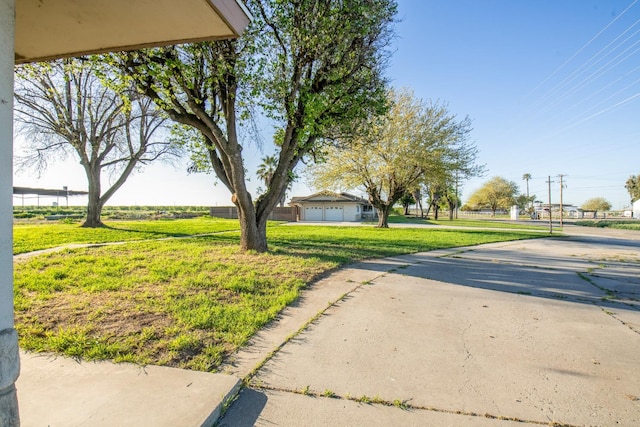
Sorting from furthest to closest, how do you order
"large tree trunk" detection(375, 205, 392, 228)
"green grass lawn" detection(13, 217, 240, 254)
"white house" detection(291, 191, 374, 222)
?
"white house" detection(291, 191, 374, 222) → "large tree trunk" detection(375, 205, 392, 228) → "green grass lawn" detection(13, 217, 240, 254)

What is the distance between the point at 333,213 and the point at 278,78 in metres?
28.8

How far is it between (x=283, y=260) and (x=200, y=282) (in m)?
2.49

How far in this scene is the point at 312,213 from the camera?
36.9 metres

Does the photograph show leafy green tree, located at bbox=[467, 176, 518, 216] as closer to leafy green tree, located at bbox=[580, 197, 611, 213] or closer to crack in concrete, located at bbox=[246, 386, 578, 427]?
leafy green tree, located at bbox=[580, 197, 611, 213]

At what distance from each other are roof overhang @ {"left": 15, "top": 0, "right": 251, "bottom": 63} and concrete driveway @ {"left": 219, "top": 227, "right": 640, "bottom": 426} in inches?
106

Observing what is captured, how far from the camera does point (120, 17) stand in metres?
2.20

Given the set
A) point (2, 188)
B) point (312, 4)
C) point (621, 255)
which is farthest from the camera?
point (621, 255)

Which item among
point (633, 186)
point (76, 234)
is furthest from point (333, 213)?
point (633, 186)

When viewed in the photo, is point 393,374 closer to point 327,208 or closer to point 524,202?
point 327,208

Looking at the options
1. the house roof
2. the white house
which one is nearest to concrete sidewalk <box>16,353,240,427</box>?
the house roof

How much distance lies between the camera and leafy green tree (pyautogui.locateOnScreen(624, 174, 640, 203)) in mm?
59066

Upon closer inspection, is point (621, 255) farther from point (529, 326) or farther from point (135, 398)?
point (135, 398)

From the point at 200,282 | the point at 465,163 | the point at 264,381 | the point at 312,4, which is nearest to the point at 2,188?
the point at 264,381

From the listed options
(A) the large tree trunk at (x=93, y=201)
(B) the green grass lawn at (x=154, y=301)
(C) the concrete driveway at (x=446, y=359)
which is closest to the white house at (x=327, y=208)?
(A) the large tree trunk at (x=93, y=201)
